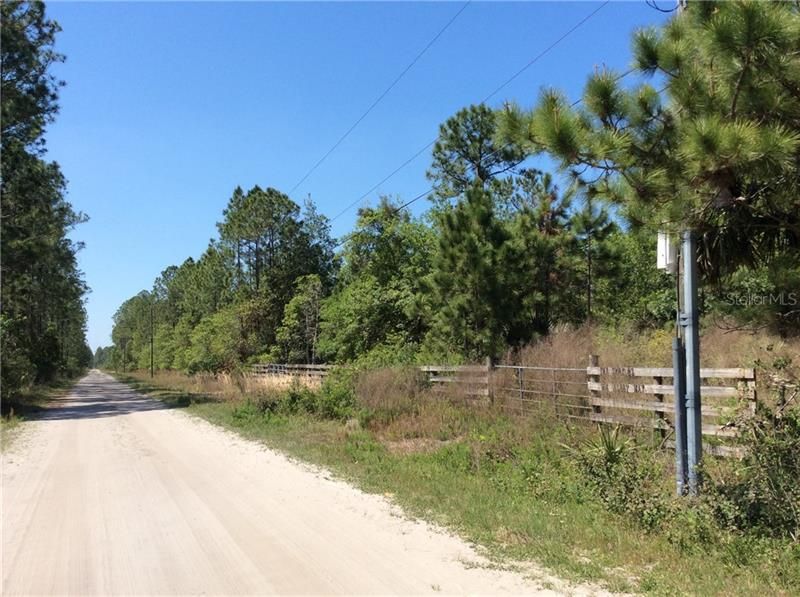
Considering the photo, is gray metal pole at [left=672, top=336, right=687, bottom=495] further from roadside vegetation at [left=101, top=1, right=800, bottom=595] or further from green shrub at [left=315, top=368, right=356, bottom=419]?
green shrub at [left=315, top=368, right=356, bottom=419]

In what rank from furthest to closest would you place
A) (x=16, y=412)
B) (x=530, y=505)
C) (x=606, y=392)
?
(x=16, y=412) → (x=606, y=392) → (x=530, y=505)

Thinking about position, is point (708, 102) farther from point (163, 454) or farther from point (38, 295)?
point (38, 295)

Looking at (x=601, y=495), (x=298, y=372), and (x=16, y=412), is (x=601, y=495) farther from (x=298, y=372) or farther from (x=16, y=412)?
(x=16, y=412)

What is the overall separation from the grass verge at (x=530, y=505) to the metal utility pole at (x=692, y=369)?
67cm

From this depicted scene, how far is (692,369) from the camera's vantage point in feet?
22.4

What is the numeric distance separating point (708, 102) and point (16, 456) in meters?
13.7

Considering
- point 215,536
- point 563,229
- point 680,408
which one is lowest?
point 215,536

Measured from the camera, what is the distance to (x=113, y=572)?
5.41 metres

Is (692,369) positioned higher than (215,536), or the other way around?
(692,369)

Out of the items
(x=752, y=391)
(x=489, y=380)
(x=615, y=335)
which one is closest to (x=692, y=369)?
(x=752, y=391)

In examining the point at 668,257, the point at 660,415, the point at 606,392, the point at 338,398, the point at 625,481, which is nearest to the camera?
the point at 625,481

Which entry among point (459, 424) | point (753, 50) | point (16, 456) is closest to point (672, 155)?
point (753, 50)

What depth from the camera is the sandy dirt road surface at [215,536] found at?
5.10 meters

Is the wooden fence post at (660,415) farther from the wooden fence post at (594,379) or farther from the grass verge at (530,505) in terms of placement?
the wooden fence post at (594,379)
